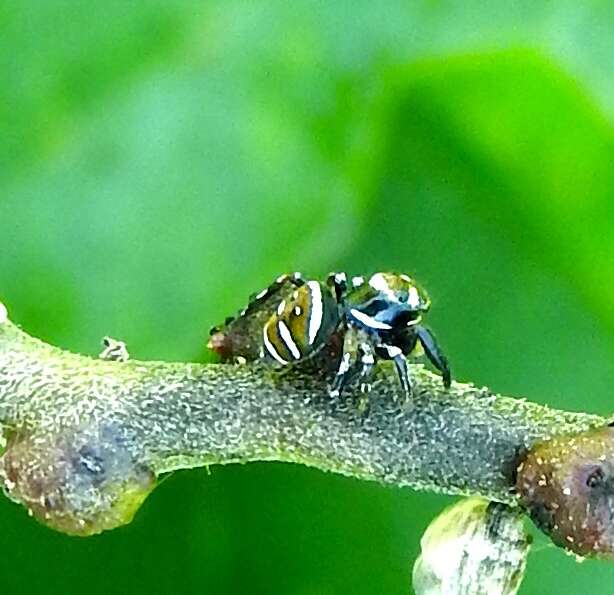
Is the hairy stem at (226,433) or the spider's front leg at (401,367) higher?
the spider's front leg at (401,367)

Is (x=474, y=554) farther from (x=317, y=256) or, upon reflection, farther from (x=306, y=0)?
(x=306, y=0)

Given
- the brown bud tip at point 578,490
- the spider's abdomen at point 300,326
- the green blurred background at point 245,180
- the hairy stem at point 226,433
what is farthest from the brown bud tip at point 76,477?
the green blurred background at point 245,180

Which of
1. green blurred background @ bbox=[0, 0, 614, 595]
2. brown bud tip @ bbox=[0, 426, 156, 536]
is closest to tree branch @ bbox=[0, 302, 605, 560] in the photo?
brown bud tip @ bbox=[0, 426, 156, 536]

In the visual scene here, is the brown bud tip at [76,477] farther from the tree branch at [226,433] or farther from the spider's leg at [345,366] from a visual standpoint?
the spider's leg at [345,366]

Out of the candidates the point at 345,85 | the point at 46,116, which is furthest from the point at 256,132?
the point at 46,116

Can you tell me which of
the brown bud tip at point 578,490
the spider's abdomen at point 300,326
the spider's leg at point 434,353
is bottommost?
the brown bud tip at point 578,490
